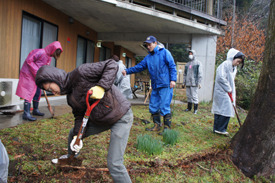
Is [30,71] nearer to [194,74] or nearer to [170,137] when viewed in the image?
[170,137]

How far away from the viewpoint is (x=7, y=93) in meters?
4.89

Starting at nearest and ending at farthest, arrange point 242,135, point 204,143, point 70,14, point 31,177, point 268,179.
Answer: point 31,177
point 268,179
point 242,135
point 204,143
point 70,14

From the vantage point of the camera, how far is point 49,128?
4.14 metres

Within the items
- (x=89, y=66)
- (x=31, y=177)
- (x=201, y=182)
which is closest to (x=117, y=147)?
(x=89, y=66)

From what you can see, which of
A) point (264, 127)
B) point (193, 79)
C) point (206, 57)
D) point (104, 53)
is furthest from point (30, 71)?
point (104, 53)

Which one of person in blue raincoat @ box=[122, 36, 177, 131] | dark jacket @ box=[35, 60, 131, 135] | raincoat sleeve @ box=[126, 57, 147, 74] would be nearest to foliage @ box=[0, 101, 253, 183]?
person in blue raincoat @ box=[122, 36, 177, 131]

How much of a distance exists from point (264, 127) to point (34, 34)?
23.5ft

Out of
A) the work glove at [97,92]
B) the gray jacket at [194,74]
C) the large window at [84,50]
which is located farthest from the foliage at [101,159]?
the large window at [84,50]

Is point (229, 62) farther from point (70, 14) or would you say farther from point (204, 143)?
point (70, 14)

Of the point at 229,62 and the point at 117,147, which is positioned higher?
the point at 229,62

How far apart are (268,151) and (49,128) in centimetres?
390

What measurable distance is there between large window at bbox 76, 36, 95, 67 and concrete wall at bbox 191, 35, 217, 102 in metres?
5.28

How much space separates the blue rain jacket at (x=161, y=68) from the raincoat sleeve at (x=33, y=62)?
1856 mm

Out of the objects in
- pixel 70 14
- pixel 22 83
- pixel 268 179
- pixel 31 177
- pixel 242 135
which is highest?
pixel 70 14
